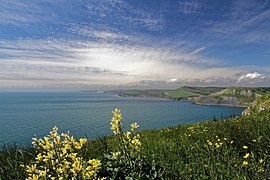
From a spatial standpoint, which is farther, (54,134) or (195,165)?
(195,165)

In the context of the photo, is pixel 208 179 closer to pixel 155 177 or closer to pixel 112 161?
pixel 155 177

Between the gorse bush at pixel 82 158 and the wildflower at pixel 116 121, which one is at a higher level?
the wildflower at pixel 116 121

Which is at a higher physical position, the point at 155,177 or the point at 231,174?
the point at 231,174

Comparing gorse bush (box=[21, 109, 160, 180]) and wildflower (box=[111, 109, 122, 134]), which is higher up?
wildflower (box=[111, 109, 122, 134])

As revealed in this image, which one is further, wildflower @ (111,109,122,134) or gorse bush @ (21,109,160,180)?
wildflower @ (111,109,122,134)

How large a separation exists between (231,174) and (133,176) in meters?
1.56

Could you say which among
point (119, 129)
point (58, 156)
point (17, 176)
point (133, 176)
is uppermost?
point (119, 129)

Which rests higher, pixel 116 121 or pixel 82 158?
pixel 116 121

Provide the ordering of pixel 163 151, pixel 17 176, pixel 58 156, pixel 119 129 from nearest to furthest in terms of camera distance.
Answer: pixel 58 156 < pixel 119 129 < pixel 17 176 < pixel 163 151

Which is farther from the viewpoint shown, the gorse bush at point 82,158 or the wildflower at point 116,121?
the wildflower at point 116,121

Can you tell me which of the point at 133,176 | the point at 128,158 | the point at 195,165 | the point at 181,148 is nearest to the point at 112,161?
the point at 128,158

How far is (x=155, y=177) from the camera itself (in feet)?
12.0

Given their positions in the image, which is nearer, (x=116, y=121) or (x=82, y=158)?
(x=82, y=158)

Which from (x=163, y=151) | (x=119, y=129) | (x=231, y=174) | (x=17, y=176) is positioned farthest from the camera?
(x=163, y=151)
